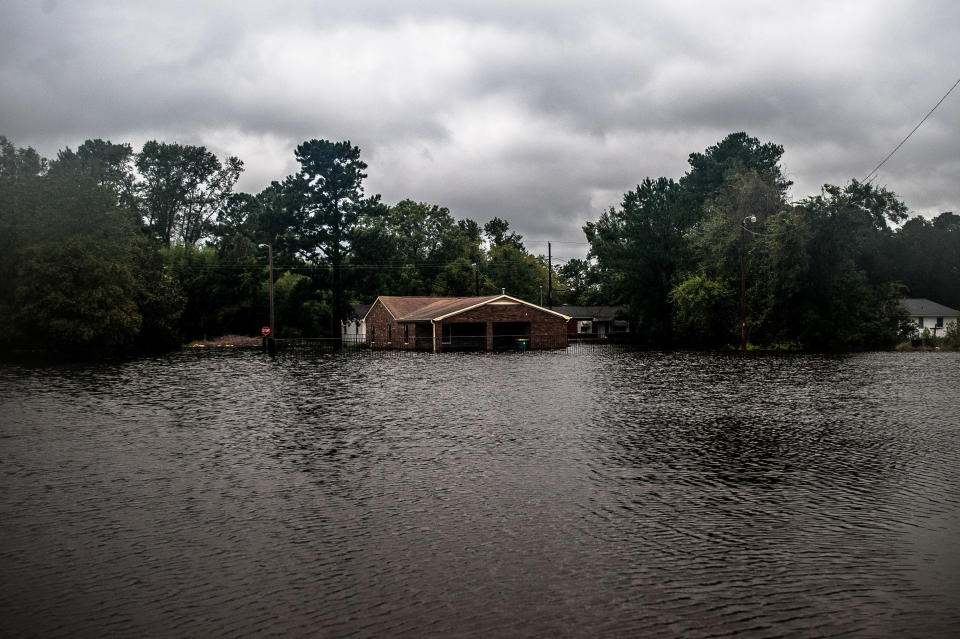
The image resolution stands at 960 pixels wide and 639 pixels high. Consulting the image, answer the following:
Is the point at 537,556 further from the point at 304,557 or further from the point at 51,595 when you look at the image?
the point at 51,595

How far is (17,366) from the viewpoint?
3628 cm

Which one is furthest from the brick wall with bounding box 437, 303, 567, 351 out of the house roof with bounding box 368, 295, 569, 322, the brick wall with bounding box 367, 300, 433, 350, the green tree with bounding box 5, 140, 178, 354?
the green tree with bounding box 5, 140, 178, 354

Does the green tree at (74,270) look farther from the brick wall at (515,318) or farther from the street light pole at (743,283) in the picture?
the street light pole at (743,283)

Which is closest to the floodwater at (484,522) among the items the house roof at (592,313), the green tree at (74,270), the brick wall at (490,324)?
the green tree at (74,270)

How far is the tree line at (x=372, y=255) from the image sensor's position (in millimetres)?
45312

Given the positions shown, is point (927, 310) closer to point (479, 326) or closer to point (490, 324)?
point (490, 324)

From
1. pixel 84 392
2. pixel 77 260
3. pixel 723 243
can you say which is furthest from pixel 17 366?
pixel 723 243

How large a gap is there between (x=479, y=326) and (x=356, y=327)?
1855 cm

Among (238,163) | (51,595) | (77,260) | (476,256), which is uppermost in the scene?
(238,163)

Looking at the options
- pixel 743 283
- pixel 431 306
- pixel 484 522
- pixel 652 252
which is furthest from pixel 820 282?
pixel 484 522

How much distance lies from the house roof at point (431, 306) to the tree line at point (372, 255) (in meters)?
5.78

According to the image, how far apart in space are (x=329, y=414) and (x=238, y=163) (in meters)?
80.0

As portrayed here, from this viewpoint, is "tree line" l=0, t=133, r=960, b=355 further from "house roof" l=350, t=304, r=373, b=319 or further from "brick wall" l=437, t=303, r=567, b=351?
"brick wall" l=437, t=303, r=567, b=351

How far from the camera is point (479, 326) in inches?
2164
